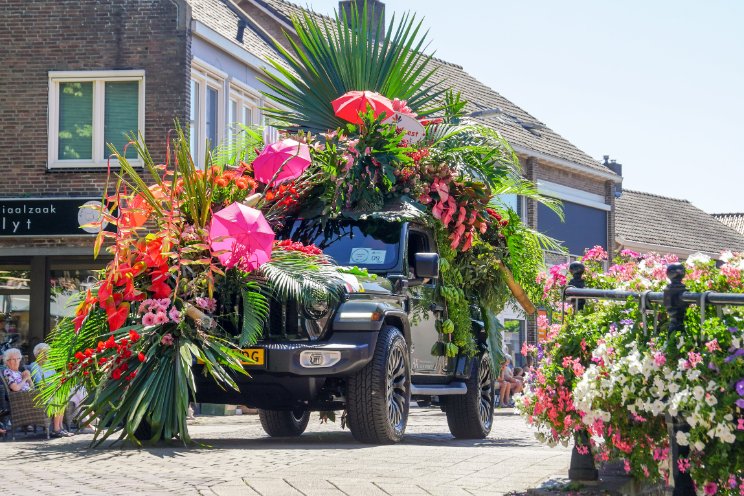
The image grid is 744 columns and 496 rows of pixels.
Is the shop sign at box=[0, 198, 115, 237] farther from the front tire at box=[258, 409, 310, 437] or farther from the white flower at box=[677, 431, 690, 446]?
the white flower at box=[677, 431, 690, 446]

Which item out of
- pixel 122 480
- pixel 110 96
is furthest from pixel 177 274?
pixel 110 96

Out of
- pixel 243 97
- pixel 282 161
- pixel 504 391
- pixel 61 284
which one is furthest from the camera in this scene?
pixel 504 391

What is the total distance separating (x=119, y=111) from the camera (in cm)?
2367

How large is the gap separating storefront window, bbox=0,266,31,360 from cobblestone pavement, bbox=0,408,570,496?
1349cm

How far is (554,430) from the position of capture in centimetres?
742

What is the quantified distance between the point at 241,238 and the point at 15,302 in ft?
47.8

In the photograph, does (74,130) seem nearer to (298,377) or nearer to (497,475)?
(298,377)

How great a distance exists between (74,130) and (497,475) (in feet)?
55.4

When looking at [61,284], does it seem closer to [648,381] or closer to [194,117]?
[194,117]

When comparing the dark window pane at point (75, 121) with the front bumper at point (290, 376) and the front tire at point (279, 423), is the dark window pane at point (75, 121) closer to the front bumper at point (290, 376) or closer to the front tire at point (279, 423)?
the front tire at point (279, 423)

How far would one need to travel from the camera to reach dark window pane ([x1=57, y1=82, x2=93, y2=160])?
934 inches

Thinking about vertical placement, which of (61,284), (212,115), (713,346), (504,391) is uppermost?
(212,115)

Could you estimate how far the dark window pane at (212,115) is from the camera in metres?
25.7

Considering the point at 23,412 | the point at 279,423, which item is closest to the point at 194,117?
the point at 23,412
